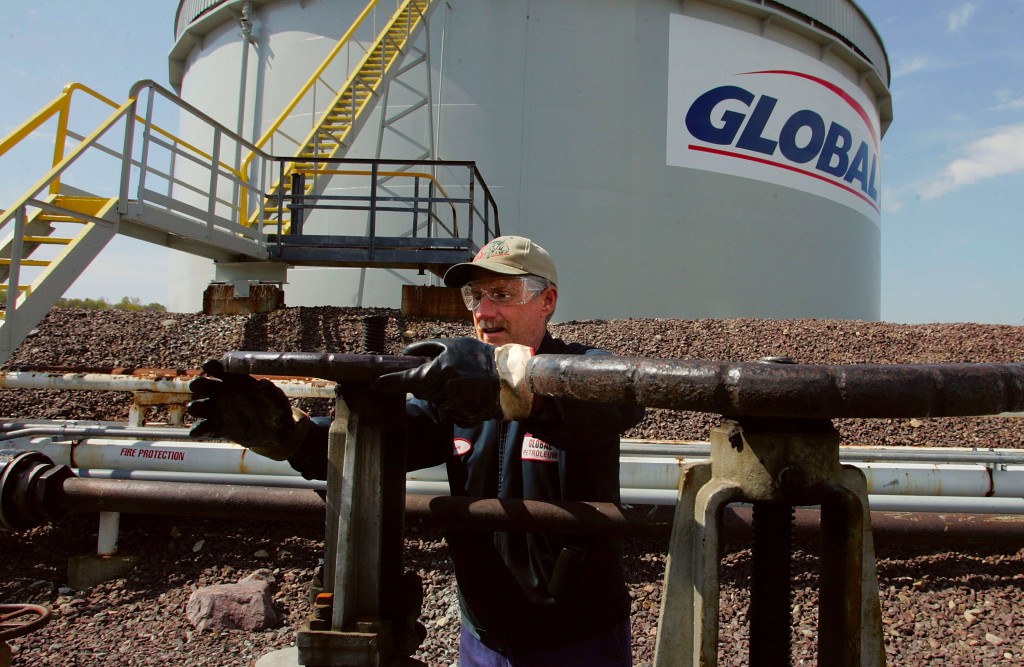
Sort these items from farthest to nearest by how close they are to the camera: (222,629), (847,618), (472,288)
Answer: (222,629) → (472,288) → (847,618)

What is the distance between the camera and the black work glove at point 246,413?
1388 millimetres

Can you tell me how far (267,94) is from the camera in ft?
38.9

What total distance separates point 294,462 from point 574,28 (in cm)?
1089

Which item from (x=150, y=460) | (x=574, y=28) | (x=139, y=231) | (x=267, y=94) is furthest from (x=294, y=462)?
(x=267, y=94)

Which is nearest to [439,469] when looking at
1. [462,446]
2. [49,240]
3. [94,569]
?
[462,446]

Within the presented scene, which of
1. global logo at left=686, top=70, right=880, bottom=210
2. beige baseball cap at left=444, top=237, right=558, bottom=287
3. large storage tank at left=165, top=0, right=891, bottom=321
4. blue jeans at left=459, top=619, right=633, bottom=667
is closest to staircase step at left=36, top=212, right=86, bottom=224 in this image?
large storage tank at left=165, top=0, right=891, bottom=321

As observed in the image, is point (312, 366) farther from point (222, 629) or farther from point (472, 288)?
point (222, 629)

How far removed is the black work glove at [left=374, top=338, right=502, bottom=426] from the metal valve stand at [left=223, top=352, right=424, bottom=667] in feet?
0.27

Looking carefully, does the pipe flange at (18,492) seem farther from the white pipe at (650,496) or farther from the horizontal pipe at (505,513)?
the white pipe at (650,496)

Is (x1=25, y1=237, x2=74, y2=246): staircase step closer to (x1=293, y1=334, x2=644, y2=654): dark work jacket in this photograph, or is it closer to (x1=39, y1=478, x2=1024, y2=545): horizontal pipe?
(x1=39, y1=478, x2=1024, y2=545): horizontal pipe

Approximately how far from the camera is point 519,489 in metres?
1.82

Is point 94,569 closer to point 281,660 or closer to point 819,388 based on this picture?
point 281,660

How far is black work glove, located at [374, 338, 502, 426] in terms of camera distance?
1.03m

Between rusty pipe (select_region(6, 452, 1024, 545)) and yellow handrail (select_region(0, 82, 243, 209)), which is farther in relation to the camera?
yellow handrail (select_region(0, 82, 243, 209))
